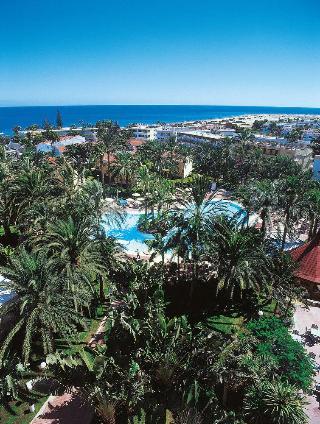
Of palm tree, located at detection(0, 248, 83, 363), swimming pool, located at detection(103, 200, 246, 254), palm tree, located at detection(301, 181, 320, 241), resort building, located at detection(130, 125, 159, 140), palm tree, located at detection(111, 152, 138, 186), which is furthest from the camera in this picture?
resort building, located at detection(130, 125, 159, 140)

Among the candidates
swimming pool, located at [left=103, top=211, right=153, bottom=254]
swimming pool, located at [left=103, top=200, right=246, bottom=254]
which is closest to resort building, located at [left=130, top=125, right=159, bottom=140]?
swimming pool, located at [left=103, top=200, right=246, bottom=254]

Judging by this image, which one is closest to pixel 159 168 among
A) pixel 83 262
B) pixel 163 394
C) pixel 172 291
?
pixel 172 291

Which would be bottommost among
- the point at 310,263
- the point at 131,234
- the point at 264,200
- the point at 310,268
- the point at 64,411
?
the point at 131,234

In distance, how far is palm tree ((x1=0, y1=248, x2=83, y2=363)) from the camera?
19.9m

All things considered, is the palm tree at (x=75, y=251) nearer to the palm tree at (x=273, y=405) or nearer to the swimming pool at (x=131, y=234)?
the palm tree at (x=273, y=405)

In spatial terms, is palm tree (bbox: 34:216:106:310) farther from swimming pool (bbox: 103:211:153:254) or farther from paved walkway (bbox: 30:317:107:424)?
swimming pool (bbox: 103:211:153:254)

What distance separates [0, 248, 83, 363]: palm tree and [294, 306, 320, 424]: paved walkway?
564 inches

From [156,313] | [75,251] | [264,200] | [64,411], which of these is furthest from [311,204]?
[64,411]

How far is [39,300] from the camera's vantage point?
67.4 feet

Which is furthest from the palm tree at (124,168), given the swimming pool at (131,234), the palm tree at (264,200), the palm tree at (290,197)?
the palm tree at (290,197)

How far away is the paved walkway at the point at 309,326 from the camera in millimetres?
19297

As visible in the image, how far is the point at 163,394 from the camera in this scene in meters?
19.0

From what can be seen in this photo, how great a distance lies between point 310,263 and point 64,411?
24395 mm

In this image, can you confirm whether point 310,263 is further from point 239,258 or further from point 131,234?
point 131,234
